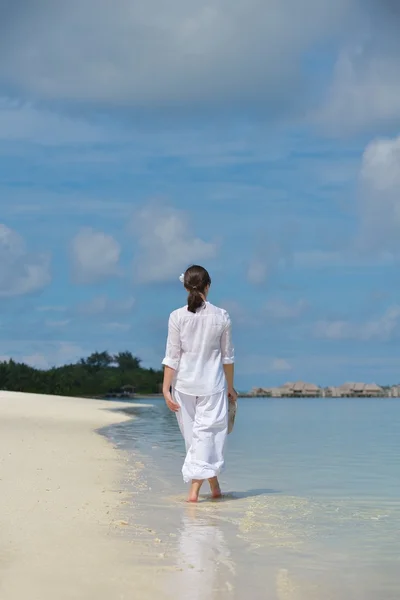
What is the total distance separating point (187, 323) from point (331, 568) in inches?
124

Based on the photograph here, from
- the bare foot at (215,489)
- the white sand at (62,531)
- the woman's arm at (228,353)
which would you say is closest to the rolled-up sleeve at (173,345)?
the woman's arm at (228,353)

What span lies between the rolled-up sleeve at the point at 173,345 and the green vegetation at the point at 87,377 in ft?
239

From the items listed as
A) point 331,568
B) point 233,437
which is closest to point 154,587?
point 331,568

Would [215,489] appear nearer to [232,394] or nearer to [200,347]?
[232,394]

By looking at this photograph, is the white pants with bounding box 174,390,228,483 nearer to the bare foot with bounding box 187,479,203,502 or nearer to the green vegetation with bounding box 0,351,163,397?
the bare foot with bounding box 187,479,203,502

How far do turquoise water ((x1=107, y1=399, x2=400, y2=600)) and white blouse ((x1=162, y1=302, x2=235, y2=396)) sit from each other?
Answer: 112cm

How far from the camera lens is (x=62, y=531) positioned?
20.0 ft

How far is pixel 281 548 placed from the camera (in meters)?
5.87

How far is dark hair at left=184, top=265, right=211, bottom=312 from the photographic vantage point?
7.77m

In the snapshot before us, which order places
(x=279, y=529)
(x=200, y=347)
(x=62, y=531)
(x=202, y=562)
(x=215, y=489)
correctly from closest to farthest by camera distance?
(x=202, y=562)
(x=62, y=531)
(x=279, y=529)
(x=200, y=347)
(x=215, y=489)

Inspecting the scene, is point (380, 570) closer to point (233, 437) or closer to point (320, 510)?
point (320, 510)

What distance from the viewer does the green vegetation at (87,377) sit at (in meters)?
79.1

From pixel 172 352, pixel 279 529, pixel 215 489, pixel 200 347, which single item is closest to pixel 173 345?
pixel 172 352

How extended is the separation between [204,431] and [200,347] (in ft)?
2.55
